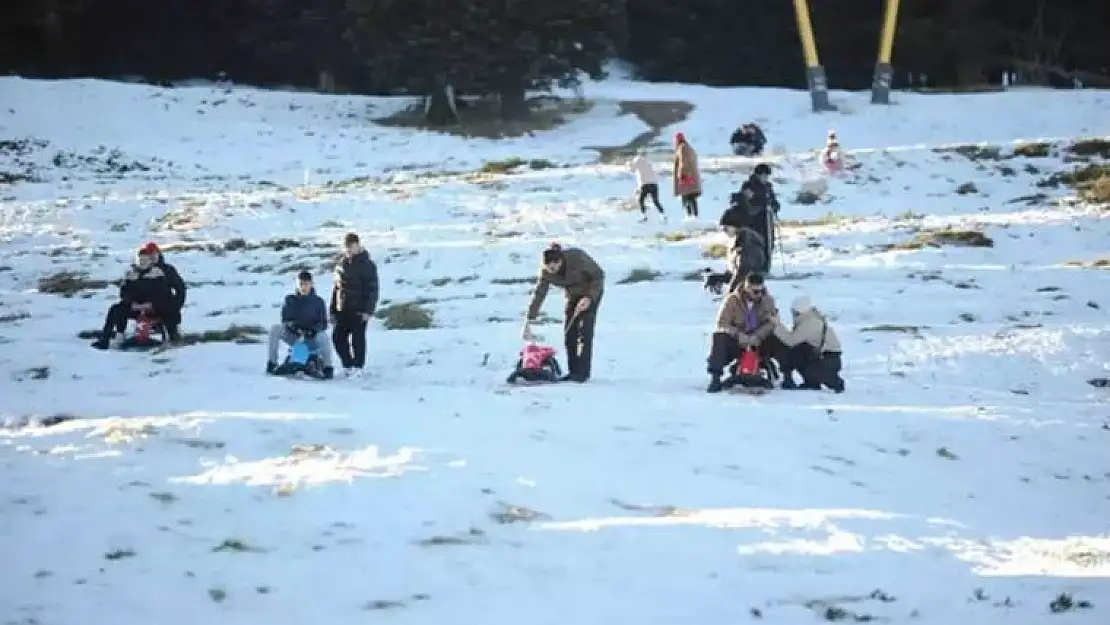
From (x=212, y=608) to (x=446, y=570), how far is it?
131 cm

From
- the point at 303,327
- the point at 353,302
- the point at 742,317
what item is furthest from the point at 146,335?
the point at 742,317

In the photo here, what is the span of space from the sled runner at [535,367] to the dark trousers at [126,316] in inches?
191

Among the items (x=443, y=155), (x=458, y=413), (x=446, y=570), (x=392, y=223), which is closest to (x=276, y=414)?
(x=458, y=413)

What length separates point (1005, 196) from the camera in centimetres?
2594

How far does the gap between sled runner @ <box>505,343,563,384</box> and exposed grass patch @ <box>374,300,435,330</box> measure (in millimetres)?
4328

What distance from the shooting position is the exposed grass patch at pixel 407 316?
16.6 m

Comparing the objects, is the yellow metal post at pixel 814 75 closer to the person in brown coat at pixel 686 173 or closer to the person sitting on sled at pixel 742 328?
the person in brown coat at pixel 686 173

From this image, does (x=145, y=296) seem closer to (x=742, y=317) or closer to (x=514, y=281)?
(x=514, y=281)

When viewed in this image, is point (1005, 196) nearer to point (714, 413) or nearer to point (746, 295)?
point (746, 295)

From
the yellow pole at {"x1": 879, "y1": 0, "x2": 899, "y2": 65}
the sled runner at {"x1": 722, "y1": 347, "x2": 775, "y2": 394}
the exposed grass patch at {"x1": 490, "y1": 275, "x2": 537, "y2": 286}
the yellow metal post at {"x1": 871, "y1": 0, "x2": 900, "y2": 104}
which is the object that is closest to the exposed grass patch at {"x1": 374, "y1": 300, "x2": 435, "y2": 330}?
the exposed grass patch at {"x1": 490, "y1": 275, "x2": 537, "y2": 286}

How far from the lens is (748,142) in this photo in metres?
30.6

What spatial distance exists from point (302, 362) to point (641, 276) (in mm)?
7950

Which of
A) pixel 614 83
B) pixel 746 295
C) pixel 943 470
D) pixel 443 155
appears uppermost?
pixel 614 83

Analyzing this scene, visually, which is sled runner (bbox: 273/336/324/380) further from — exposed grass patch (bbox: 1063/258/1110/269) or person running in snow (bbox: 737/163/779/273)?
exposed grass patch (bbox: 1063/258/1110/269)
